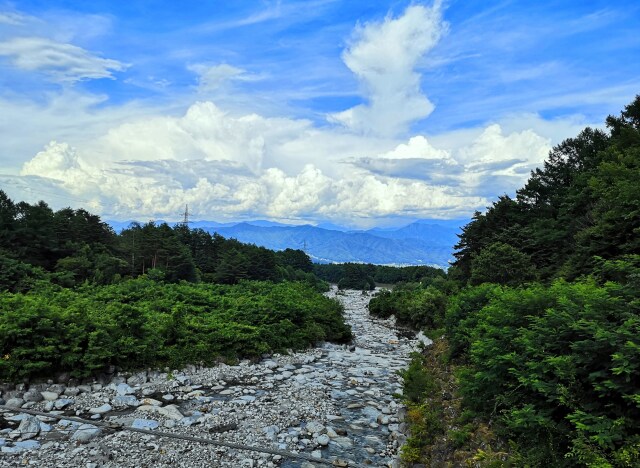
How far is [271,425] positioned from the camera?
1138 centimetres

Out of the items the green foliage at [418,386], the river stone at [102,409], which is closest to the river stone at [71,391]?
the river stone at [102,409]

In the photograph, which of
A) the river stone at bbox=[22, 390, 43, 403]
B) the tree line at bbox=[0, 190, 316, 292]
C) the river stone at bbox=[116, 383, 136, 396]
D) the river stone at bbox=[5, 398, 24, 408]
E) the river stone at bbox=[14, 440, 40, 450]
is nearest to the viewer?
the river stone at bbox=[14, 440, 40, 450]

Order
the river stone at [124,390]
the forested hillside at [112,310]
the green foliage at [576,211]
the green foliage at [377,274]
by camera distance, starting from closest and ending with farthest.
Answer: the river stone at [124,390]
the forested hillside at [112,310]
the green foliage at [576,211]
the green foliage at [377,274]

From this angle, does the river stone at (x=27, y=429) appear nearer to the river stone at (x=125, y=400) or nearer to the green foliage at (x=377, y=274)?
the river stone at (x=125, y=400)

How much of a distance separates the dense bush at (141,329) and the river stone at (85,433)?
148 inches

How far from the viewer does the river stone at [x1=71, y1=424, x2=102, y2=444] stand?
31.9 feet

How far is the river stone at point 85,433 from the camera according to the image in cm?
Answer: 972

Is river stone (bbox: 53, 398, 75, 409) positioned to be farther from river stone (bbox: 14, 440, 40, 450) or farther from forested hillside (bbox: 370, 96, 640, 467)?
forested hillside (bbox: 370, 96, 640, 467)

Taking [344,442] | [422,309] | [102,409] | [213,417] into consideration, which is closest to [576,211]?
[422,309]

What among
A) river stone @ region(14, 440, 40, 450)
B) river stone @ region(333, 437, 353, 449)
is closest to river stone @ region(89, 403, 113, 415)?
river stone @ region(14, 440, 40, 450)

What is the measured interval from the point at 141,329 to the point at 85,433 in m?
7.07

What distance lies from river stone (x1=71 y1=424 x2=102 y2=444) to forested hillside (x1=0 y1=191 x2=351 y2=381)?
3.77 metres

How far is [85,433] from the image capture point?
992cm

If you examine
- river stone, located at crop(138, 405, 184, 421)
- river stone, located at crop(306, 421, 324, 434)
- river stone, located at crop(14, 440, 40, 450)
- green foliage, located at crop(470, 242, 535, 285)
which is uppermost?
green foliage, located at crop(470, 242, 535, 285)
